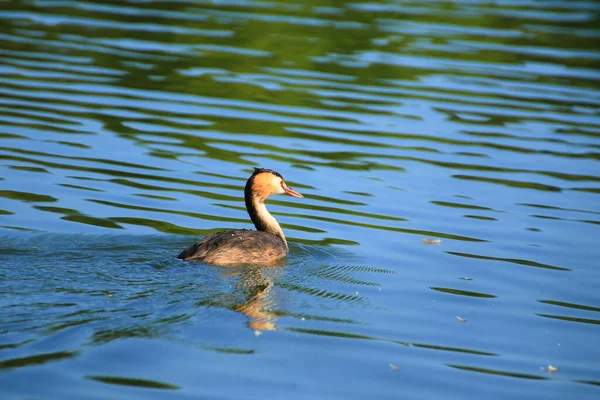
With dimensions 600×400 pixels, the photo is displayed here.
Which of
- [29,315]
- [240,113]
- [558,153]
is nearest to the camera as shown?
[29,315]

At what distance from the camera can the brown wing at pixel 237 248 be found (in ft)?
35.0

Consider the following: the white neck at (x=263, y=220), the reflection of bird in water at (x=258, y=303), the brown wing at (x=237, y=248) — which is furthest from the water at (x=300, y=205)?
the white neck at (x=263, y=220)

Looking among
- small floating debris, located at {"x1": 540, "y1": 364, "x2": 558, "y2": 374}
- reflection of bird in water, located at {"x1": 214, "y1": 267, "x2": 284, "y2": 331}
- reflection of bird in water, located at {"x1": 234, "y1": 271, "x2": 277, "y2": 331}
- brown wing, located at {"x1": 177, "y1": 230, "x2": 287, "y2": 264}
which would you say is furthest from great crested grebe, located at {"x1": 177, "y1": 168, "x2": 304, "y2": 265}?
small floating debris, located at {"x1": 540, "y1": 364, "x2": 558, "y2": 374}

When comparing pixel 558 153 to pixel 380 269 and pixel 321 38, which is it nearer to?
pixel 380 269

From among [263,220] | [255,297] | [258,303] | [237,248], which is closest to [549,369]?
[258,303]

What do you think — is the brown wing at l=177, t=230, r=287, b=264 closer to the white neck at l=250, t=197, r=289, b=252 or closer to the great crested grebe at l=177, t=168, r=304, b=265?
the great crested grebe at l=177, t=168, r=304, b=265

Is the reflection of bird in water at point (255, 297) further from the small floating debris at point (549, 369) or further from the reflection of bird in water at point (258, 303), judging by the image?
the small floating debris at point (549, 369)

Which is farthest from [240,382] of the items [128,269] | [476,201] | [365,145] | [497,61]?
[497,61]

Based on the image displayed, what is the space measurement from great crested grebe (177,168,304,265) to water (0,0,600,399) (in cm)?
22

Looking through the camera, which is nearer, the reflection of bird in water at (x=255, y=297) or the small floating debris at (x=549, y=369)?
the small floating debris at (x=549, y=369)

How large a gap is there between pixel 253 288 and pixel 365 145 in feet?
23.6

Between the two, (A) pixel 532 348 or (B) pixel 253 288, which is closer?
(A) pixel 532 348

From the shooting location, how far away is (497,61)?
23812 mm

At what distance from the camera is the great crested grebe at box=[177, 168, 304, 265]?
10.7 metres
